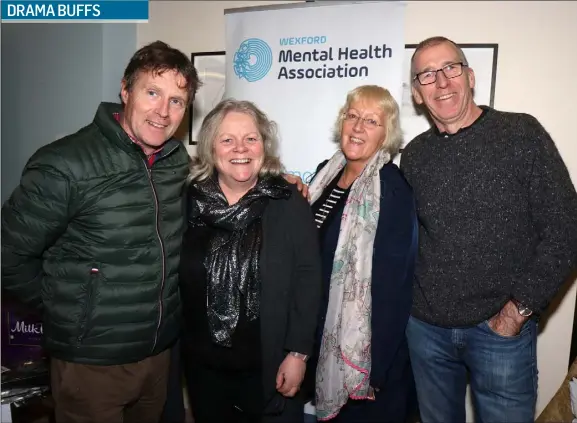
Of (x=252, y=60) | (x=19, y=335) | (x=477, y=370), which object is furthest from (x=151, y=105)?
(x=19, y=335)

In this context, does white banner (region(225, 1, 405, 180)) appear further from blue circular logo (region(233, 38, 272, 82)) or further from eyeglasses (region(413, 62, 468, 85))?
eyeglasses (region(413, 62, 468, 85))

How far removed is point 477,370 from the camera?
1.71 meters

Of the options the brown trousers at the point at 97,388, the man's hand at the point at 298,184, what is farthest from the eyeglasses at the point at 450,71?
the brown trousers at the point at 97,388

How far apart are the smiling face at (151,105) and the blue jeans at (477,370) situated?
129 centimetres

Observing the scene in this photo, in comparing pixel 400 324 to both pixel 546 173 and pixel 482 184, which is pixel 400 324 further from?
pixel 546 173

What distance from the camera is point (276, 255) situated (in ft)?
5.36

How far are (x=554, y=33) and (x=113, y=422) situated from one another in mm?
2774

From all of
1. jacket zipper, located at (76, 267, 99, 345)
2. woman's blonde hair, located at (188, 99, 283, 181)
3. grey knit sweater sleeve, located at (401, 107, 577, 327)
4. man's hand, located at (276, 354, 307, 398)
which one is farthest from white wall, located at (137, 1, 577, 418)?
jacket zipper, located at (76, 267, 99, 345)

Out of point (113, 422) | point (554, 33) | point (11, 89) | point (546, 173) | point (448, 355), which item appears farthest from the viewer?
point (11, 89)

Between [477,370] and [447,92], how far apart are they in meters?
1.10

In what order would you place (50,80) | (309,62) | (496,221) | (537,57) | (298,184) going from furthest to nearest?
(50,80), (309,62), (537,57), (298,184), (496,221)

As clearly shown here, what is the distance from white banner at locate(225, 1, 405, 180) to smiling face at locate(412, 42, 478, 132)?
54cm

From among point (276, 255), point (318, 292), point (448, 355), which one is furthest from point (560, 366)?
point (276, 255)

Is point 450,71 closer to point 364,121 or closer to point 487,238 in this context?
point 364,121
